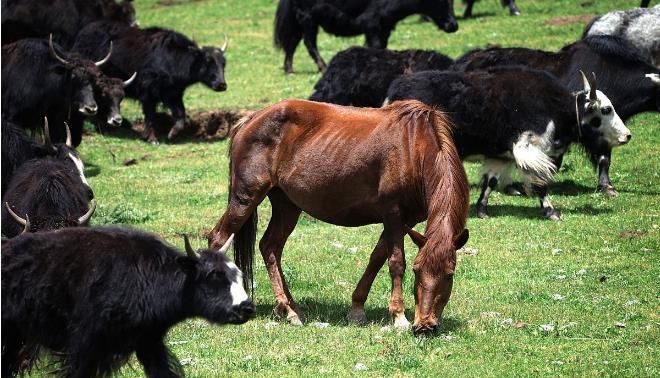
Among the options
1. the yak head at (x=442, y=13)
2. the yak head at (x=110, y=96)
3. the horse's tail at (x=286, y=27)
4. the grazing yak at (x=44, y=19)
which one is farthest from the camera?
the yak head at (x=442, y=13)

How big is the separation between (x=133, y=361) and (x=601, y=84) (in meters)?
9.70

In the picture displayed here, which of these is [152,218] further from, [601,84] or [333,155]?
[601,84]

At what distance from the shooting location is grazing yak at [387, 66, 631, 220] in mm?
15328

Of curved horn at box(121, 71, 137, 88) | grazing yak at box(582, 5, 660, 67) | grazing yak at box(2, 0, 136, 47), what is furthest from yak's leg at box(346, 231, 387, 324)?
grazing yak at box(2, 0, 136, 47)

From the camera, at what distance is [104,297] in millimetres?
7852

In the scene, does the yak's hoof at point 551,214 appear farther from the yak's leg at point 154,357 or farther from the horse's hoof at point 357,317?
the yak's leg at point 154,357

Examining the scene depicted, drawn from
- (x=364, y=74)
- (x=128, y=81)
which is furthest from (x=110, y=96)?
(x=364, y=74)

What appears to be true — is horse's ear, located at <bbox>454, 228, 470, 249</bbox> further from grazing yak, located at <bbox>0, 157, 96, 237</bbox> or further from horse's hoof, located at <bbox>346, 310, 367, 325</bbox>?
grazing yak, located at <bbox>0, 157, 96, 237</bbox>

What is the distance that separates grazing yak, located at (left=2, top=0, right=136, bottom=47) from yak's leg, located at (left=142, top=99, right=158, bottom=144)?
3.26 meters

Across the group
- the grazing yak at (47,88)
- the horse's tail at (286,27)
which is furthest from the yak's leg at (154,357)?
the horse's tail at (286,27)

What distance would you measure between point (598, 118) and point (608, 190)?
1.04 m

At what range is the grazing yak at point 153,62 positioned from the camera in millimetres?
22109

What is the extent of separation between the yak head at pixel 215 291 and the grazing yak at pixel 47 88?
11.9 metres

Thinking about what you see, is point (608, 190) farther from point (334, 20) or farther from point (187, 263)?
point (334, 20)
